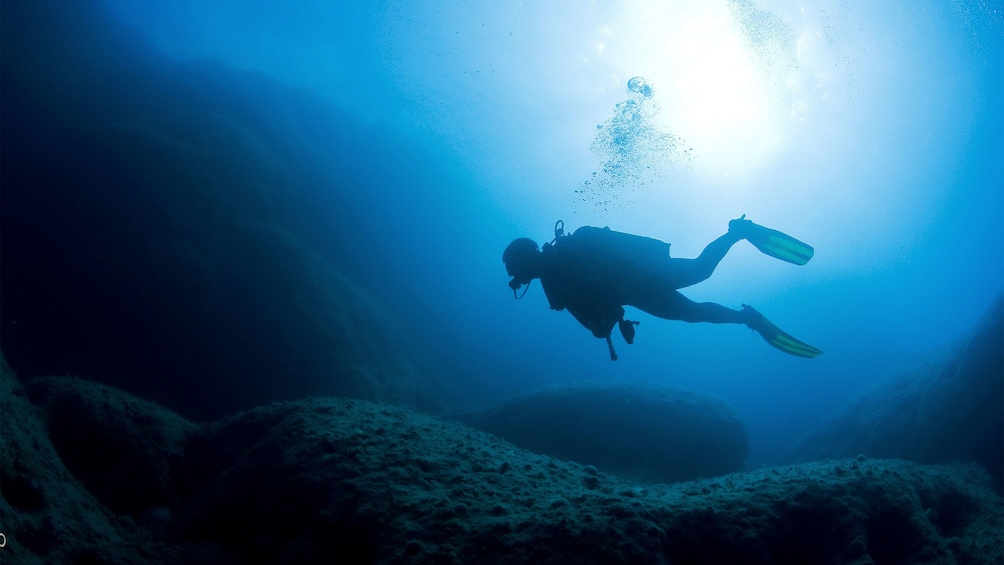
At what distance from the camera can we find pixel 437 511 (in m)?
3.11

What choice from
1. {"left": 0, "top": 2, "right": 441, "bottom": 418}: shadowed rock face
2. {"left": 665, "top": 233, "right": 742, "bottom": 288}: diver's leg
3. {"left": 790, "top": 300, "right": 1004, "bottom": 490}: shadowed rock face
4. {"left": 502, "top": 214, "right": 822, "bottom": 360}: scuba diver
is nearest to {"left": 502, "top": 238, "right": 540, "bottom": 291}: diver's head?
{"left": 502, "top": 214, "right": 822, "bottom": 360}: scuba diver

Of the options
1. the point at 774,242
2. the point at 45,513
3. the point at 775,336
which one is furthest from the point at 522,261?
the point at 45,513

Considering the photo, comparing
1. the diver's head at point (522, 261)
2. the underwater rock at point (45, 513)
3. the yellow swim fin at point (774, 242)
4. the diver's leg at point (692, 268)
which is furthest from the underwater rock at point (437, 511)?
the yellow swim fin at point (774, 242)

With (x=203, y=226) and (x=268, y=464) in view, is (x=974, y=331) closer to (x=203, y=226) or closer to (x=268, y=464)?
(x=268, y=464)

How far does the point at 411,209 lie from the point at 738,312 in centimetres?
2536

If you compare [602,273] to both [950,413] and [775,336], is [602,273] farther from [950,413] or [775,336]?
[950,413]

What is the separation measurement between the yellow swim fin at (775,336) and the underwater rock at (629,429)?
5.85 m

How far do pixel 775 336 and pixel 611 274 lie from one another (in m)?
2.90

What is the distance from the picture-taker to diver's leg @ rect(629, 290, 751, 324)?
570cm

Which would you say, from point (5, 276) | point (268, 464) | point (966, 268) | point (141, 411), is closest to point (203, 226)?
point (5, 276)

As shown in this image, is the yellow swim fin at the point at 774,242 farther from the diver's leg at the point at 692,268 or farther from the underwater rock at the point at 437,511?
the underwater rock at the point at 437,511

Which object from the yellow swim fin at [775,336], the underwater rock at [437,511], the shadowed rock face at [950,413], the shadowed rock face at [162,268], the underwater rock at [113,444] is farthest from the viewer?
the shadowed rock face at [162,268]

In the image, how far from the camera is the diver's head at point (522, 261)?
5.88m

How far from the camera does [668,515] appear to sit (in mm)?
2990
